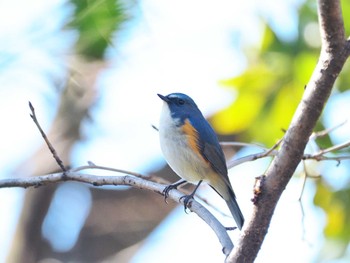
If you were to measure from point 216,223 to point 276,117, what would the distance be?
178cm

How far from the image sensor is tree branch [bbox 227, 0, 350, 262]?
6.96 feet

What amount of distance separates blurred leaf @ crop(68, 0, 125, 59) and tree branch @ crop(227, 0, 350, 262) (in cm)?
59

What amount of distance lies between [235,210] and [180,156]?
1.58 feet

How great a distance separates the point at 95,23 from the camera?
1.94m

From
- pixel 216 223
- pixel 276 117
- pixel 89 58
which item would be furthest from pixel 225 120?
pixel 89 58

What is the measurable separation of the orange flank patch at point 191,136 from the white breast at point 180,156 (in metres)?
0.03

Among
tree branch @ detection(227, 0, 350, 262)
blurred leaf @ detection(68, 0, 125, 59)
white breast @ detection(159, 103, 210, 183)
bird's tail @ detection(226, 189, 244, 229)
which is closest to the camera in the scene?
blurred leaf @ detection(68, 0, 125, 59)

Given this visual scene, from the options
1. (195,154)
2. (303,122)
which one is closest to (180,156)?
(195,154)

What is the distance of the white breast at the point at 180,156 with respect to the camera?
4.55m

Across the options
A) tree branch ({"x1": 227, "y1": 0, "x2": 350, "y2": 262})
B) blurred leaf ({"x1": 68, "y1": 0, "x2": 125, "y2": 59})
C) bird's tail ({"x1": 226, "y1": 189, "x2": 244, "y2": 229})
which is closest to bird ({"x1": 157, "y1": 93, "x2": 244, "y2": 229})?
bird's tail ({"x1": 226, "y1": 189, "x2": 244, "y2": 229})

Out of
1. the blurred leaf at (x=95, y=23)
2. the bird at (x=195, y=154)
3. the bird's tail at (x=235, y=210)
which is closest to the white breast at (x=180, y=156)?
the bird at (x=195, y=154)

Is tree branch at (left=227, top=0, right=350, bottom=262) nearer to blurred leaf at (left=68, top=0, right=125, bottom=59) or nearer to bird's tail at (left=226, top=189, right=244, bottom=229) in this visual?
blurred leaf at (left=68, top=0, right=125, bottom=59)

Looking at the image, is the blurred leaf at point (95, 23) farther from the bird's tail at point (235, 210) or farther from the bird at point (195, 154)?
the bird at point (195, 154)

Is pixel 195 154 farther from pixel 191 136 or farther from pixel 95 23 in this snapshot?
pixel 95 23
